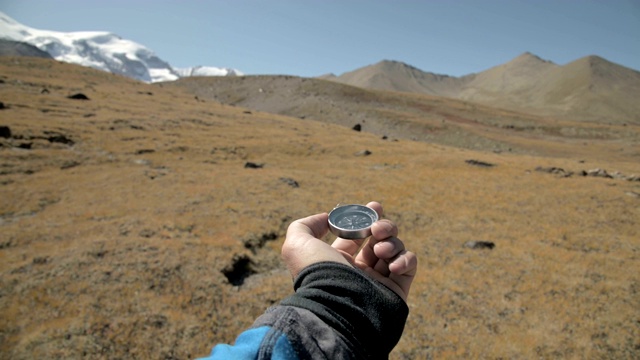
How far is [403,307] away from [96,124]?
40.2m

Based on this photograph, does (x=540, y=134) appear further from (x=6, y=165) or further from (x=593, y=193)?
(x=6, y=165)

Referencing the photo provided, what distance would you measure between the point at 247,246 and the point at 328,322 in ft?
37.0

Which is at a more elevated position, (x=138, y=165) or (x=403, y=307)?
(x=403, y=307)

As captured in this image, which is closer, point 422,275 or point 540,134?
point 422,275

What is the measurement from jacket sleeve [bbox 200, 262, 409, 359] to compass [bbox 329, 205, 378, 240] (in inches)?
21.3

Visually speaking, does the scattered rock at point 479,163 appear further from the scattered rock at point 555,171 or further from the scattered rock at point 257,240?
the scattered rock at point 257,240

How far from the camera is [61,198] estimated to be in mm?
16594

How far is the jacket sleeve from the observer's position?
2.13 meters

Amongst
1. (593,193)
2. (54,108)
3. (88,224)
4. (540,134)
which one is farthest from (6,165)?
(540,134)

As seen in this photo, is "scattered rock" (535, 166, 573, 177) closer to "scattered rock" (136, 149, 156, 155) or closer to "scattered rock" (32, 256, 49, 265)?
"scattered rock" (32, 256, 49, 265)

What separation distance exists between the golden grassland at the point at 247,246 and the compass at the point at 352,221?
5.64 metres

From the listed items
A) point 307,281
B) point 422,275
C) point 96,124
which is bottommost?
point 422,275

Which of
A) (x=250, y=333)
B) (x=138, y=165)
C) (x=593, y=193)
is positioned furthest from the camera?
(x=138, y=165)

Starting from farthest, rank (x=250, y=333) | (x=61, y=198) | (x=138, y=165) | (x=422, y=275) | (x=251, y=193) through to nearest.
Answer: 1. (x=138, y=165)
2. (x=251, y=193)
3. (x=61, y=198)
4. (x=422, y=275)
5. (x=250, y=333)
